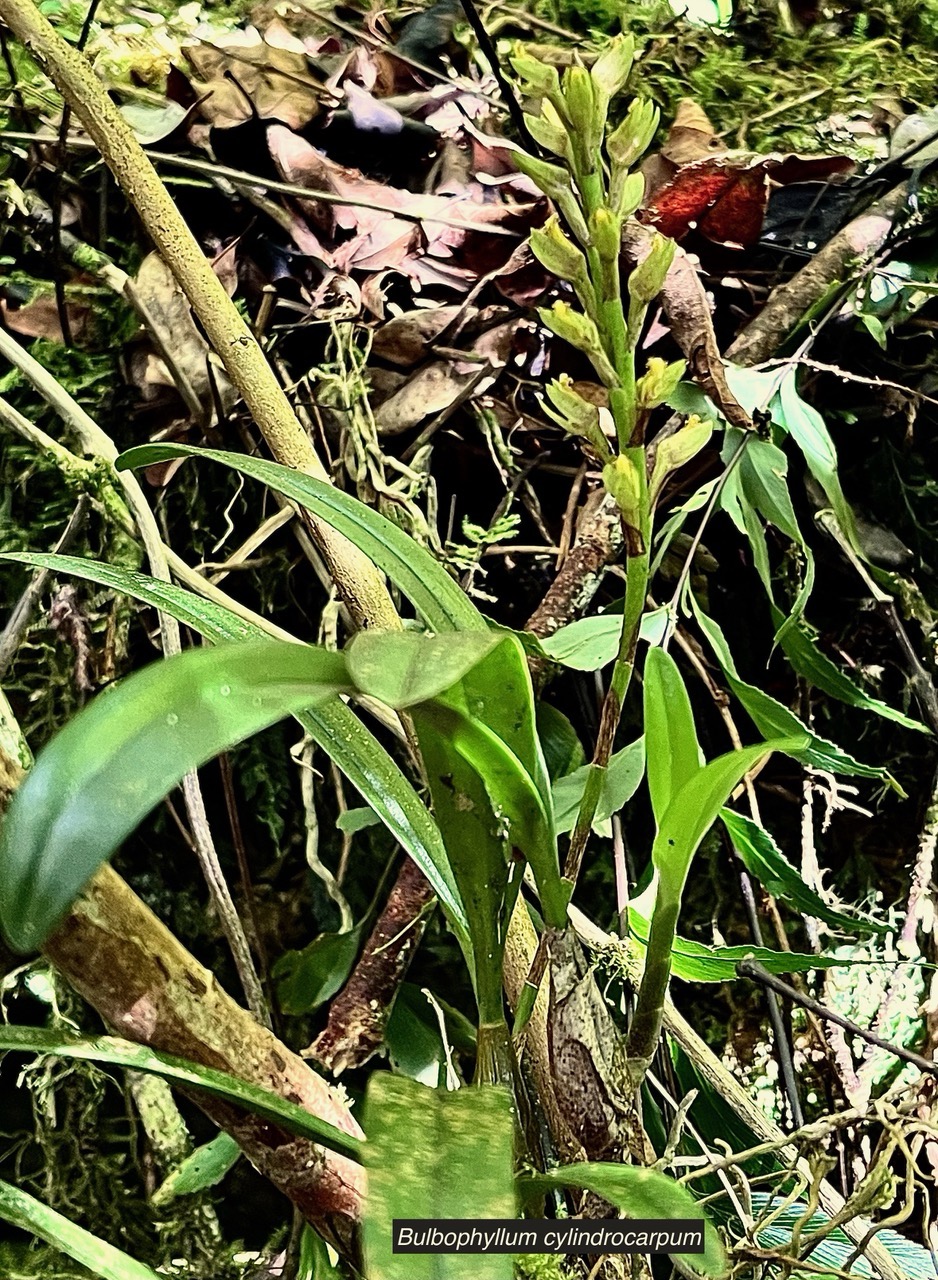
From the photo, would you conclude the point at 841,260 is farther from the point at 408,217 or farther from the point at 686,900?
the point at 686,900

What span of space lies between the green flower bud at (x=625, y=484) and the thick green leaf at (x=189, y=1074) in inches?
11.7

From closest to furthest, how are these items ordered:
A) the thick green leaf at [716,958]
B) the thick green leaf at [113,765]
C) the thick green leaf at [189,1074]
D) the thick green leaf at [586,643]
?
the thick green leaf at [113,765] < the thick green leaf at [189,1074] < the thick green leaf at [716,958] < the thick green leaf at [586,643]

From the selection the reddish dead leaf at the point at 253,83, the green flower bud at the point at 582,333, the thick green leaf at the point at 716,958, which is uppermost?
the reddish dead leaf at the point at 253,83

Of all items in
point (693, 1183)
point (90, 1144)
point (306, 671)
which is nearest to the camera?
point (306, 671)

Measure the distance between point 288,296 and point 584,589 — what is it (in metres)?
0.38

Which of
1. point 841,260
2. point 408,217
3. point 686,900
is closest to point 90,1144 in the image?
point 686,900

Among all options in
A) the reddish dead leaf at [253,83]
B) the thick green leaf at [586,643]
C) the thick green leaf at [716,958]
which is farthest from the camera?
the reddish dead leaf at [253,83]

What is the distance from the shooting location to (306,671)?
380mm

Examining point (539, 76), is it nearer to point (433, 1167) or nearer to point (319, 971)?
point (433, 1167)

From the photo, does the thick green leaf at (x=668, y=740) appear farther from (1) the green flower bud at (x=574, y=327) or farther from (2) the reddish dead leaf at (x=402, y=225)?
(2) the reddish dead leaf at (x=402, y=225)

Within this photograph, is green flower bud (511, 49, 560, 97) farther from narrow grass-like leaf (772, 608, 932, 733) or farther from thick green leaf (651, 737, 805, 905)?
narrow grass-like leaf (772, 608, 932, 733)

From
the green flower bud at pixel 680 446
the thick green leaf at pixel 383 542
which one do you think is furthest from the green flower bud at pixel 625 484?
the thick green leaf at pixel 383 542

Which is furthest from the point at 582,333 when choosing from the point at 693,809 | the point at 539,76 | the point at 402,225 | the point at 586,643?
the point at 402,225

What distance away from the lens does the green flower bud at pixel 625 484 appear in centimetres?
38
